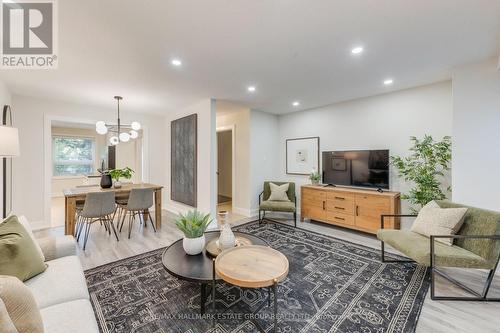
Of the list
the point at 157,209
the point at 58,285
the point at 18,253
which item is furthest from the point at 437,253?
the point at 157,209

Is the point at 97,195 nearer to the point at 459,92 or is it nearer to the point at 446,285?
the point at 446,285

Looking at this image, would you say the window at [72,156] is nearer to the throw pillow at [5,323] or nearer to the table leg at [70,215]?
the table leg at [70,215]

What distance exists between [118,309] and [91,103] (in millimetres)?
4193

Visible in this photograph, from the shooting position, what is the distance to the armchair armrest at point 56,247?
6.16 ft

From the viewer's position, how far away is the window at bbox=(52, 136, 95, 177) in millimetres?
7293

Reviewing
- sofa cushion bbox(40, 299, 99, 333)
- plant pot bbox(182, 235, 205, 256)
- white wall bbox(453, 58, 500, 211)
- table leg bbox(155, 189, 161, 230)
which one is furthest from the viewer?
table leg bbox(155, 189, 161, 230)

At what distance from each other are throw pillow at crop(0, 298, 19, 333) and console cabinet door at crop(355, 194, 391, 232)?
4019 mm

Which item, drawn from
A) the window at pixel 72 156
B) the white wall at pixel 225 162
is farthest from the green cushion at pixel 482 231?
the window at pixel 72 156

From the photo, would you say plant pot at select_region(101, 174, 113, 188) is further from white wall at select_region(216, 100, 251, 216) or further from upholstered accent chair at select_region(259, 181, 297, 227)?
upholstered accent chair at select_region(259, 181, 297, 227)

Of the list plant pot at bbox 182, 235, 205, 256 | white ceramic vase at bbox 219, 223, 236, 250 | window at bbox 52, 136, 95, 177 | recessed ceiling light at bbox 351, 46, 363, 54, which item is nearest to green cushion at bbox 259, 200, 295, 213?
white ceramic vase at bbox 219, 223, 236, 250

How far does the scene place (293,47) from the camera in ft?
7.54

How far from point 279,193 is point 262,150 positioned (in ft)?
3.99

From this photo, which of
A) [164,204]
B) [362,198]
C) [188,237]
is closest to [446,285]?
[362,198]

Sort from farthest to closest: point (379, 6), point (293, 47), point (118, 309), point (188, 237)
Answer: point (293, 47), point (188, 237), point (118, 309), point (379, 6)
